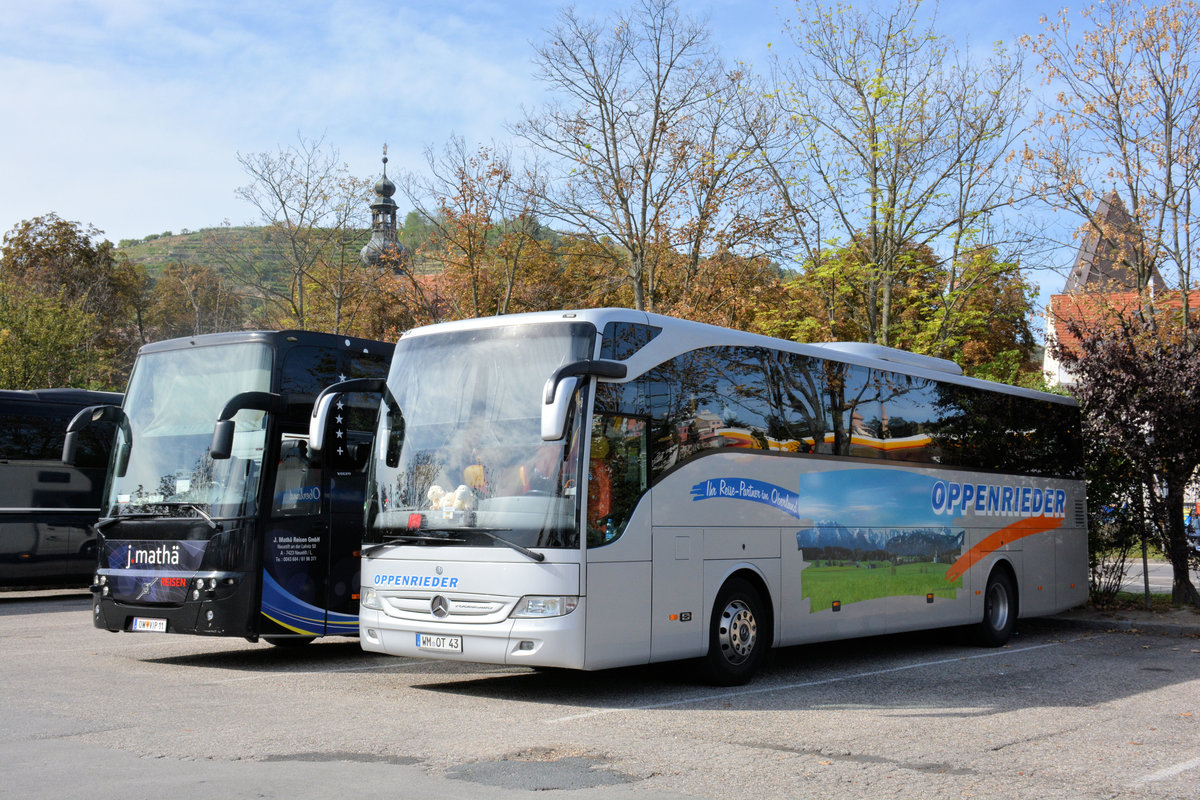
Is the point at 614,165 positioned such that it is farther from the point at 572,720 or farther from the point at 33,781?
the point at 33,781

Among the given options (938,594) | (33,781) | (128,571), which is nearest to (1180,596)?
(938,594)

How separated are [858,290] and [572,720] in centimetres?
1866

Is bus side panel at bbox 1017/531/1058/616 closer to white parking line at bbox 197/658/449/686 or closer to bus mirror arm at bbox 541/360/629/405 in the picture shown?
white parking line at bbox 197/658/449/686

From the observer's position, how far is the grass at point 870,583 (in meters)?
11.6

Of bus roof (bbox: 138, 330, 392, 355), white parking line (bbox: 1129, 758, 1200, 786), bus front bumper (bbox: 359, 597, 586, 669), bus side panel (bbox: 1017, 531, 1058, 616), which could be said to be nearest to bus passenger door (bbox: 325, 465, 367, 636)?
bus roof (bbox: 138, 330, 392, 355)

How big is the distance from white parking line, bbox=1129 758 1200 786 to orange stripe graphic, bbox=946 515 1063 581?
6.29 meters

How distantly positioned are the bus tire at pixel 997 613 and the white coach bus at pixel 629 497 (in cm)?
171

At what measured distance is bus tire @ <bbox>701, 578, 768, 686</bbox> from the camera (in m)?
10.3

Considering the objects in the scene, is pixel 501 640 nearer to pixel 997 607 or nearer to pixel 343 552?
pixel 343 552

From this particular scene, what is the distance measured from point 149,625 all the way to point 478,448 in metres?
4.28

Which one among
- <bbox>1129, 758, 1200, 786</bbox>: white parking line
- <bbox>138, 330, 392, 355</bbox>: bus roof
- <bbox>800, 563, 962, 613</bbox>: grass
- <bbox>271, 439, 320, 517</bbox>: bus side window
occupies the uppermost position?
<bbox>138, 330, 392, 355</bbox>: bus roof

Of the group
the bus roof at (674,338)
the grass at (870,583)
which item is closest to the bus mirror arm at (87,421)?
the bus roof at (674,338)

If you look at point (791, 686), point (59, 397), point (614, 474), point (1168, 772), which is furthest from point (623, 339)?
point (59, 397)

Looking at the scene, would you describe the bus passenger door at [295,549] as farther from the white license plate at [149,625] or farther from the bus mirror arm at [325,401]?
the bus mirror arm at [325,401]
